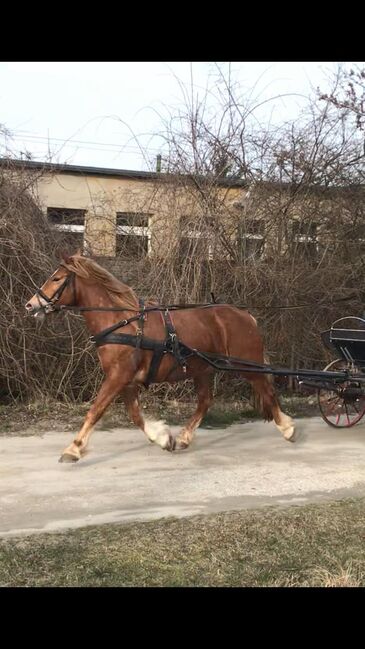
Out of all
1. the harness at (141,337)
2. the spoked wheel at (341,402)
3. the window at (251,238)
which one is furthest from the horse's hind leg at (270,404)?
the window at (251,238)

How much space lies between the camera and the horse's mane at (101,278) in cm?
595

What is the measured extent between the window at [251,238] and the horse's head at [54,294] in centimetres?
412

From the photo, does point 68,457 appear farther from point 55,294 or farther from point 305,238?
point 305,238

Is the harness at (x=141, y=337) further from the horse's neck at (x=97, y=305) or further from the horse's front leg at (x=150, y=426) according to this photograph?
the horse's front leg at (x=150, y=426)

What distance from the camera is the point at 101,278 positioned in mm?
6027

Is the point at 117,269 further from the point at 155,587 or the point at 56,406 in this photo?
the point at 155,587

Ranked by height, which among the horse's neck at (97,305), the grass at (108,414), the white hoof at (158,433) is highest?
the horse's neck at (97,305)

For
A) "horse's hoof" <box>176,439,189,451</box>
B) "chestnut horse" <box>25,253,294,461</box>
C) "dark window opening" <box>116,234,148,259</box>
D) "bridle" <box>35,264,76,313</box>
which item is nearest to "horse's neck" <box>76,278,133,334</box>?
"chestnut horse" <box>25,253,294,461</box>

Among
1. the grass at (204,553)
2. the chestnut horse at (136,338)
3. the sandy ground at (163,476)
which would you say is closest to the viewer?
the grass at (204,553)

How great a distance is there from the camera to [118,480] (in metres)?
5.47

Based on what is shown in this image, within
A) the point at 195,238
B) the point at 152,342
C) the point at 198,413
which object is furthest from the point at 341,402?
the point at 195,238

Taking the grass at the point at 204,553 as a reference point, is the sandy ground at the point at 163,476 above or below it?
below

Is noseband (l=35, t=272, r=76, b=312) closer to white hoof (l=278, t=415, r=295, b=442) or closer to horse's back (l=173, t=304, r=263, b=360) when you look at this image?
horse's back (l=173, t=304, r=263, b=360)

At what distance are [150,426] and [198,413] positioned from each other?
965 mm
